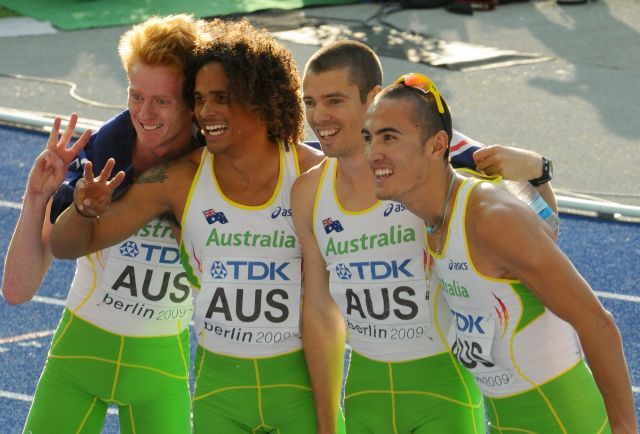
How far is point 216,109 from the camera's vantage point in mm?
4875

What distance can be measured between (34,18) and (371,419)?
11769mm

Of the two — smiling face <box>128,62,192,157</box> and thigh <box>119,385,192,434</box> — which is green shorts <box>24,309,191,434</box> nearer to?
thigh <box>119,385,192,434</box>

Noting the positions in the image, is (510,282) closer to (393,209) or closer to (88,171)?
(393,209)

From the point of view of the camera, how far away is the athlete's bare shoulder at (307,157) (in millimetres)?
5131

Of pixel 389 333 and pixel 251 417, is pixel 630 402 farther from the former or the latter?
pixel 251 417

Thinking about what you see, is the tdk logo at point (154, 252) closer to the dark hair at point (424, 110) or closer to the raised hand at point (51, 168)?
the raised hand at point (51, 168)

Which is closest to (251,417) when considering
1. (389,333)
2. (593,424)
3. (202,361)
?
(202,361)

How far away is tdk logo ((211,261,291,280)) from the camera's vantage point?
4.96 m

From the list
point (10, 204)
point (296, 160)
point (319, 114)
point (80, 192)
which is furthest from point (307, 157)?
point (10, 204)

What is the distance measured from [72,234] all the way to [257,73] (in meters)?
0.95

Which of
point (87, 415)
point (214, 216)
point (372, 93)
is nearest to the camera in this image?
point (372, 93)

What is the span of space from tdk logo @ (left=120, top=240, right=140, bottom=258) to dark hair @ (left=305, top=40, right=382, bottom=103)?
105 centimetres

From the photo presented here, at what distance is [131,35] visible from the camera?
202 inches

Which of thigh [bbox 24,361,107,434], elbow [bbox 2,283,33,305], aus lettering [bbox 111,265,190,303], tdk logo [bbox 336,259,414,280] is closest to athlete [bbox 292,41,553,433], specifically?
tdk logo [bbox 336,259,414,280]
